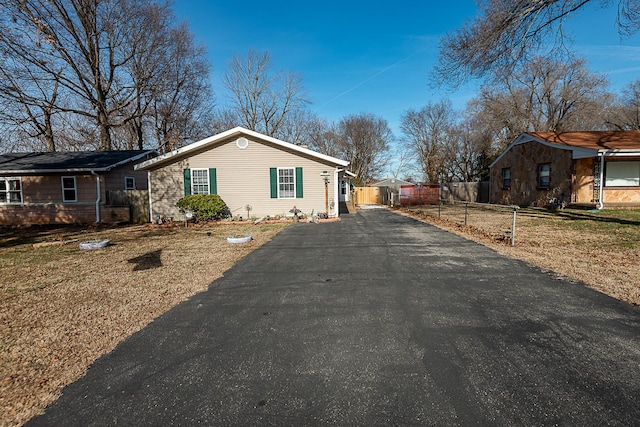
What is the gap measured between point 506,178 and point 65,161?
83.0ft

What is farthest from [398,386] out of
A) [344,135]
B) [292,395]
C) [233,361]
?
[344,135]

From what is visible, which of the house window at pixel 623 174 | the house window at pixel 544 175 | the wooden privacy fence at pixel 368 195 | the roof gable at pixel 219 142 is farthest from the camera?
the wooden privacy fence at pixel 368 195

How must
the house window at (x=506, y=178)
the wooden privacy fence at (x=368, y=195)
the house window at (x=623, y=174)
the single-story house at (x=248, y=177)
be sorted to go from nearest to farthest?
the single-story house at (x=248, y=177), the house window at (x=623, y=174), the house window at (x=506, y=178), the wooden privacy fence at (x=368, y=195)

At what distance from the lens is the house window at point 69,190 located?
49.9 ft

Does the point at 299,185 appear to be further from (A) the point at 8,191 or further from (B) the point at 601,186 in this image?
(A) the point at 8,191

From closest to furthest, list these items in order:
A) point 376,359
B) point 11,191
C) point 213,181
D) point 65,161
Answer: point 376,359
point 213,181
point 11,191
point 65,161

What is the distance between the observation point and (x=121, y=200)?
1485 centimetres

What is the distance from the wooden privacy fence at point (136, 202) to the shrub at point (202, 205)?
2.29 meters

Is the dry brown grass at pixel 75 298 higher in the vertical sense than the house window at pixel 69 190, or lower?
lower

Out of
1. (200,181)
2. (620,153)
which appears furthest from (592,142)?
(200,181)

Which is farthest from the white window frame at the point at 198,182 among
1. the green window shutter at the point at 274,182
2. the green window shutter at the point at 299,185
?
the green window shutter at the point at 299,185

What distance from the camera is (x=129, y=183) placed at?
16.8 metres

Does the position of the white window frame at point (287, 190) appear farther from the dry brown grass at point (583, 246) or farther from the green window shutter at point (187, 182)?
the dry brown grass at point (583, 246)

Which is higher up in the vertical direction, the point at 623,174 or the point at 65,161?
the point at 65,161
